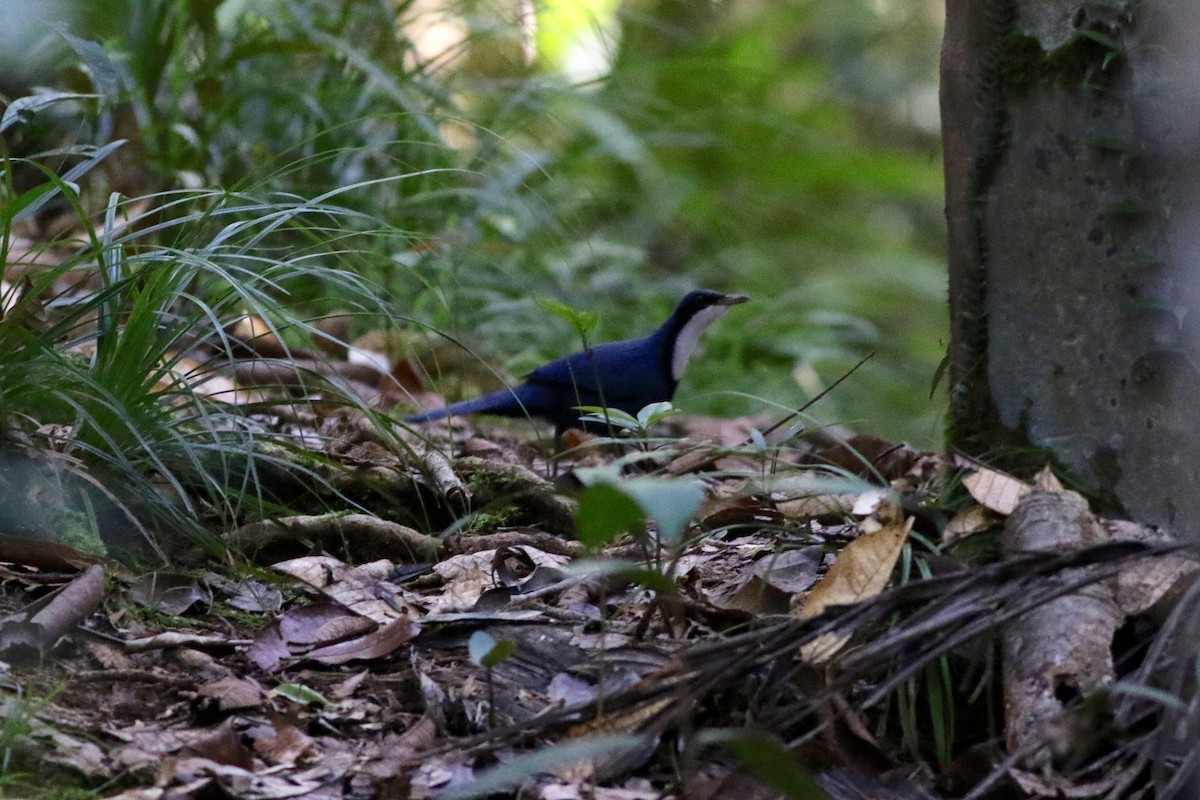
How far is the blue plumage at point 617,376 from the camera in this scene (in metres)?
4.14

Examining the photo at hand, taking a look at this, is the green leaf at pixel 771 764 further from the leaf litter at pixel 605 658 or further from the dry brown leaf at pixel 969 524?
the dry brown leaf at pixel 969 524

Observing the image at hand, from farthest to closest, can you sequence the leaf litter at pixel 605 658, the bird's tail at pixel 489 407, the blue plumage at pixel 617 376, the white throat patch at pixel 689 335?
the white throat patch at pixel 689 335, the blue plumage at pixel 617 376, the bird's tail at pixel 489 407, the leaf litter at pixel 605 658

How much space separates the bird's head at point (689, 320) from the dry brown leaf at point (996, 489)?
2.43 meters

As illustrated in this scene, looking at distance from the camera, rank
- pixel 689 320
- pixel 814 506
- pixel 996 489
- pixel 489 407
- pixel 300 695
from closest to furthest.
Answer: pixel 300 695
pixel 996 489
pixel 814 506
pixel 489 407
pixel 689 320

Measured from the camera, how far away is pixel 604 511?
5.17 ft

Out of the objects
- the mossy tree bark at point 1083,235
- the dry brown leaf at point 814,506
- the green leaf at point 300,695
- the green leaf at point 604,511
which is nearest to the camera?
the green leaf at point 604,511

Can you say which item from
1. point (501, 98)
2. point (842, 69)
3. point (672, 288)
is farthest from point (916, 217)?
point (501, 98)

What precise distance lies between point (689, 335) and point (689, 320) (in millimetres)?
62

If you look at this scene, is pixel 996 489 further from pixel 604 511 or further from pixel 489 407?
pixel 489 407

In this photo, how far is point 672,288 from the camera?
664 cm

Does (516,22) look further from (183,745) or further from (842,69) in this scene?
(842,69)

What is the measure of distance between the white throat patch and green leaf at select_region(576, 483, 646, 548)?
303 centimetres

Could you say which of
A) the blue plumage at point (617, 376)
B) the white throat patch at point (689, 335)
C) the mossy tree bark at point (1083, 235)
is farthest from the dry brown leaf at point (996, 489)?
the white throat patch at point (689, 335)

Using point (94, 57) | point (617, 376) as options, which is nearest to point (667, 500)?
point (94, 57)
